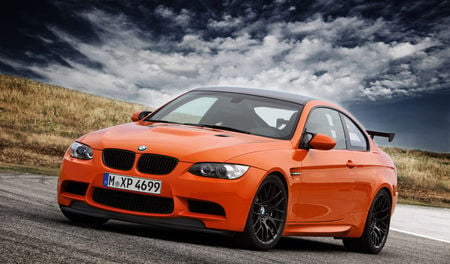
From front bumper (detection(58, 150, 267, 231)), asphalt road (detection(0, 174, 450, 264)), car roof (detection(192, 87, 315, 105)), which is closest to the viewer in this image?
asphalt road (detection(0, 174, 450, 264))

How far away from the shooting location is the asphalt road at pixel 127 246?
16.9 feet

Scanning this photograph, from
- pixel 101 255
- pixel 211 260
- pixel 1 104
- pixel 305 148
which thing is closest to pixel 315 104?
pixel 305 148

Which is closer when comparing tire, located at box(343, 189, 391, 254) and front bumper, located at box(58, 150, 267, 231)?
front bumper, located at box(58, 150, 267, 231)

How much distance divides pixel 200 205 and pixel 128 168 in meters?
0.73

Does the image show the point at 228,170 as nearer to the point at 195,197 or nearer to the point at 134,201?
the point at 195,197

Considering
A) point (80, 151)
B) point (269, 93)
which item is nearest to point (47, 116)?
point (269, 93)

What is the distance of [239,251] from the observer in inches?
262

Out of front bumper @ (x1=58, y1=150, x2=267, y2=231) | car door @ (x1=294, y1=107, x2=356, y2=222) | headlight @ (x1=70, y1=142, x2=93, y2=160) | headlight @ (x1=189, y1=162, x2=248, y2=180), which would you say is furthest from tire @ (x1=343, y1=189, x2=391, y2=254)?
headlight @ (x1=70, y1=142, x2=93, y2=160)

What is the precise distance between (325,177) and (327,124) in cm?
93

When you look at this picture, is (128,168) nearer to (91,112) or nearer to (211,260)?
(211,260)

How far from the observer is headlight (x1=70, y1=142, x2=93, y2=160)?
698 cm

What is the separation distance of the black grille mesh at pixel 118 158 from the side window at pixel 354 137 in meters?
3.15

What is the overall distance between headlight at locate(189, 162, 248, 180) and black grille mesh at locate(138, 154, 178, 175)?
0.63 ft

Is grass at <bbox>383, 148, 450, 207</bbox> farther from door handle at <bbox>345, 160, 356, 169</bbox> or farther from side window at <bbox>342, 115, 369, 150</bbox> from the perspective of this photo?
door handle at <bbox>345, 160, 356, 169</bbox>
